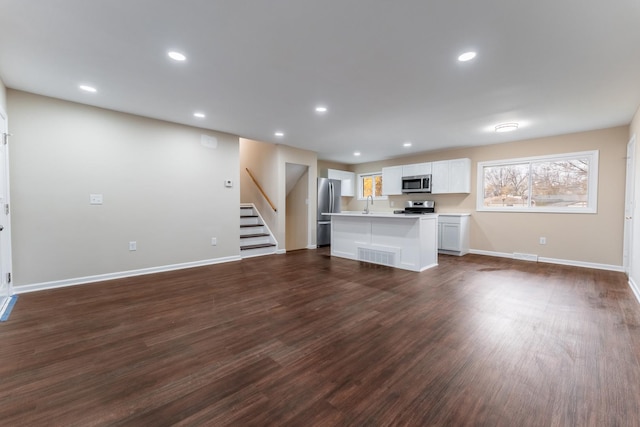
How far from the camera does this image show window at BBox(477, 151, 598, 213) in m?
4.91

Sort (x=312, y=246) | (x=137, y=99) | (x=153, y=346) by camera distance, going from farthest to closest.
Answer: (x=312, y=246), (x=137, y=99), (x=153, y=346)

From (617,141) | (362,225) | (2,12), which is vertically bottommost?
(362,225)

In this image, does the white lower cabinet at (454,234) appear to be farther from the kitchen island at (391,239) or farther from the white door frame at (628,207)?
the white door frame at (628,207)

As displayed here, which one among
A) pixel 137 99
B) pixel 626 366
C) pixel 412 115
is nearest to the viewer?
pixel 626 366

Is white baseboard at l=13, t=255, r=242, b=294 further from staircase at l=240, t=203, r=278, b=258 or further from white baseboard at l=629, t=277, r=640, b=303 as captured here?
white baseboard at l=629, t=277, r=640, b=303

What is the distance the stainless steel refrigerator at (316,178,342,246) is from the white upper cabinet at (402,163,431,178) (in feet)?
6.49

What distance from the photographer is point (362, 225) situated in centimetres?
537

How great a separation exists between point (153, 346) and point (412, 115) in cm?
437

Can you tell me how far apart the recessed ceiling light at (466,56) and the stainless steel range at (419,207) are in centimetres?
454

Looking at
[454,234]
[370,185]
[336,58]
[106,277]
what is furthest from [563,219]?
[106,277]

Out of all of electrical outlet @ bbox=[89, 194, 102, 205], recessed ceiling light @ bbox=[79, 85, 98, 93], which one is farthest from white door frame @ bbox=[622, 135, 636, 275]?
electrical outlet @ bbox=[89, 194, 102, 205]

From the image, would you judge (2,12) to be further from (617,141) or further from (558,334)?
(617,141)

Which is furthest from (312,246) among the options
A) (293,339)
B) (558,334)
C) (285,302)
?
(558,334)

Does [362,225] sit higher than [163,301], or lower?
higher
